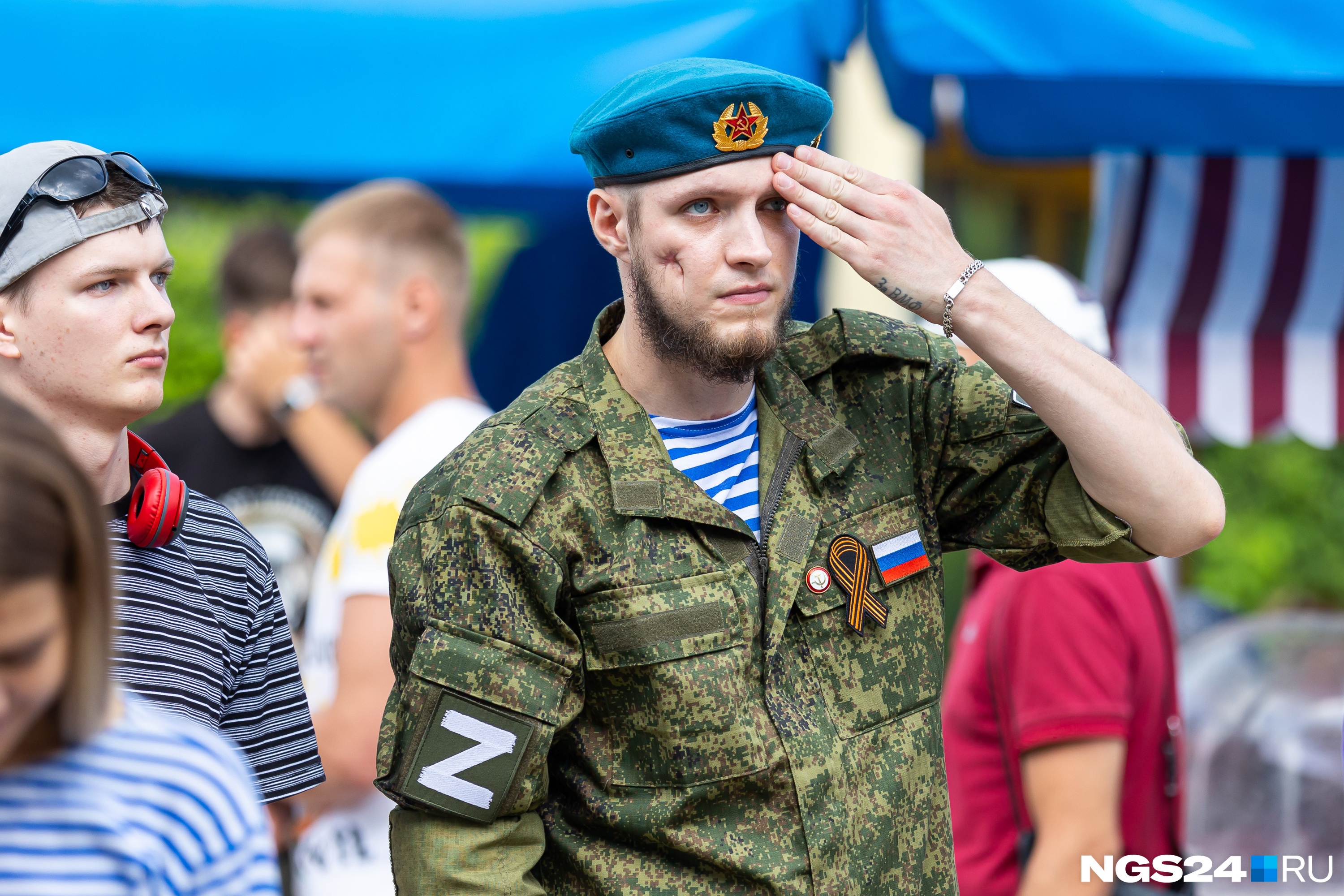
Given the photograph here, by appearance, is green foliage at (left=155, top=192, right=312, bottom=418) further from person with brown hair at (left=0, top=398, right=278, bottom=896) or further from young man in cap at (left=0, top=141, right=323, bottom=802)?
person with brown hair at (left=0, top=398, right=278, bottom=896)

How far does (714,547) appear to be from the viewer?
1837 mm

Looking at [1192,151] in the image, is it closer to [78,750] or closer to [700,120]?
[700,120]

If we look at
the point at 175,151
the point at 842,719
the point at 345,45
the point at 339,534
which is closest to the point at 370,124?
the point at 345,45

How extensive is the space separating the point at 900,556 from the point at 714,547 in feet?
0.94

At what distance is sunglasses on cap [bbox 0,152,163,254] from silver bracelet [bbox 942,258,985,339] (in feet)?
3.52

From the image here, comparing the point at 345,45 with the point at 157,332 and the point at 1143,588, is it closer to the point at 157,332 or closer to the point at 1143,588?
the point at 157,332

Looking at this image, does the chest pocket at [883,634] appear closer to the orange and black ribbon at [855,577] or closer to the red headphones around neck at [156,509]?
the orange and black ribbon at [855,577]

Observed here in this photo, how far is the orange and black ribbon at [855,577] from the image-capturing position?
6.17ft

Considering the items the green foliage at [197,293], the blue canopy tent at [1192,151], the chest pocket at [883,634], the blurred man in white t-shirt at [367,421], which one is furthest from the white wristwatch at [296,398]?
the green foliage at [197,293]

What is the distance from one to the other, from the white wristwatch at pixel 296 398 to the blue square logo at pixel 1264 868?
121 inches

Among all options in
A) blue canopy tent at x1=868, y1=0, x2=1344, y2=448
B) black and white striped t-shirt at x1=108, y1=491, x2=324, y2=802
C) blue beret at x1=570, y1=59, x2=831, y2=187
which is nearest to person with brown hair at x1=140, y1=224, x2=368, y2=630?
blue canopy tent at x1=868, y1=0, x2=1344, y2=448

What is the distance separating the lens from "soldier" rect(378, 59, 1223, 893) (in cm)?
173

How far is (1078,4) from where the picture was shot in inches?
114

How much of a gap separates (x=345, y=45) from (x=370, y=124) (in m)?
0.19
